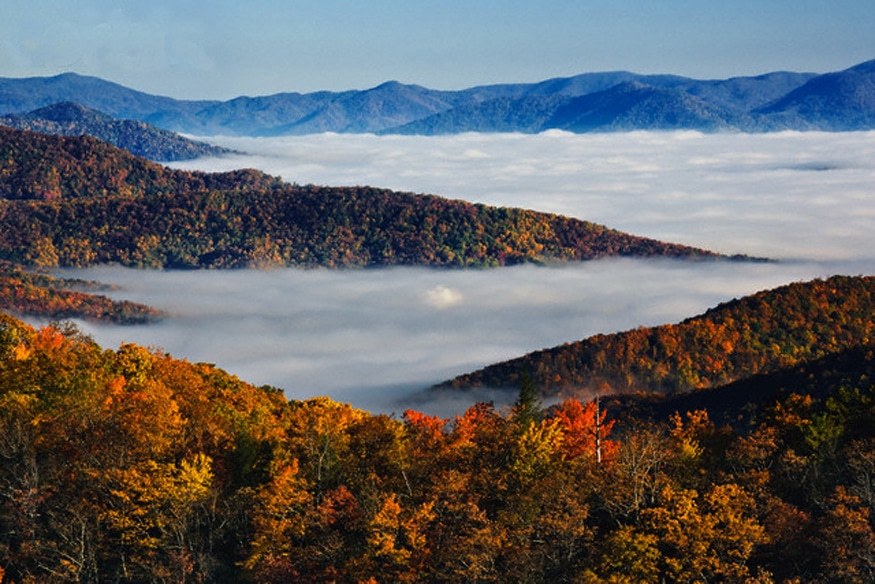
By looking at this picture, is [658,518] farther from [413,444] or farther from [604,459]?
[413,444]

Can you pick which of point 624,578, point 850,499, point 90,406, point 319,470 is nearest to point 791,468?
point 850,499

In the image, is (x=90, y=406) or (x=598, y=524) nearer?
(x=598, y=524)

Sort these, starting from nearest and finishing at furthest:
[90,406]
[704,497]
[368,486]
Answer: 1. [704,497]
2. [368,486]
3. [90,406]

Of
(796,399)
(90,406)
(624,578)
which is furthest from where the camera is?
(796,399)

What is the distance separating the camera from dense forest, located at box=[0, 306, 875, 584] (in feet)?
205

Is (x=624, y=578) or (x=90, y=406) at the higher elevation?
(x=90, y=406)

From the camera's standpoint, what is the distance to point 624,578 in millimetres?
60375

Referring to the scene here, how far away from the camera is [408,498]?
71.3 meters

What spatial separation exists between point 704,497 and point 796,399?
79.8 ft

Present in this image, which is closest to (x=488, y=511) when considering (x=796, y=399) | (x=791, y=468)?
(x=791, y=468)

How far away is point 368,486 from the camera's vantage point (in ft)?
233

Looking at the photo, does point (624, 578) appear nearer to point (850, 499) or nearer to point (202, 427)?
point (850, 499)

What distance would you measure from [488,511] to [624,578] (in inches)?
531

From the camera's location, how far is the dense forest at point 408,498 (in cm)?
6262
